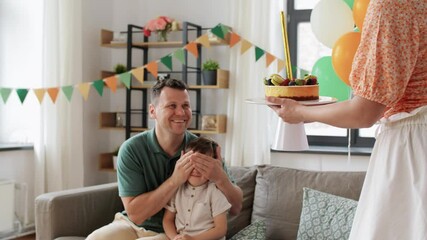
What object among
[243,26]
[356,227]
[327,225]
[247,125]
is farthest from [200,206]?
[243,26]

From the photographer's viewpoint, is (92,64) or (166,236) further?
(92,64)

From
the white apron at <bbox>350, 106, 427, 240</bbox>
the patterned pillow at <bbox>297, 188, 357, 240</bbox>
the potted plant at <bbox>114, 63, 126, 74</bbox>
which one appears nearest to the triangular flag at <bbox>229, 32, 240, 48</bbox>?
the potted plant at <bbox>114, 63, 126, 74</bbox>

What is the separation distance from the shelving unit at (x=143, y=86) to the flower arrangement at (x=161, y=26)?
0.28 feet

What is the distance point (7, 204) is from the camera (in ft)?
14.8

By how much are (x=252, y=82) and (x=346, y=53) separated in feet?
7.47

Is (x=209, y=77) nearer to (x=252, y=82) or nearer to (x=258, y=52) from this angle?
(x=252, y=82)

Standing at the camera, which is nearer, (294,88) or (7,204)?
(294,88)

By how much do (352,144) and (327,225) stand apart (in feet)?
6.85

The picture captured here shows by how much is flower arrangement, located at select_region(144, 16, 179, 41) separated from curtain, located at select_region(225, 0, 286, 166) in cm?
54

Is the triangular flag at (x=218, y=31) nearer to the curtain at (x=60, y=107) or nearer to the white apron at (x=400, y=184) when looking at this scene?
the curtain at (x=60, y=107)

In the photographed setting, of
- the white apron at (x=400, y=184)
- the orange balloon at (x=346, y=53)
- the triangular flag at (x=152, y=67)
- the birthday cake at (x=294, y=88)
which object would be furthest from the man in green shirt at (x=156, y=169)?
the triangular flag at (x=152, y=67)

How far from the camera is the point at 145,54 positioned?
530cm

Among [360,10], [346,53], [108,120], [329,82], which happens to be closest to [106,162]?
[108,120]

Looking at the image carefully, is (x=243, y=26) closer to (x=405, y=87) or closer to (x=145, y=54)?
(x=145, y=54)
